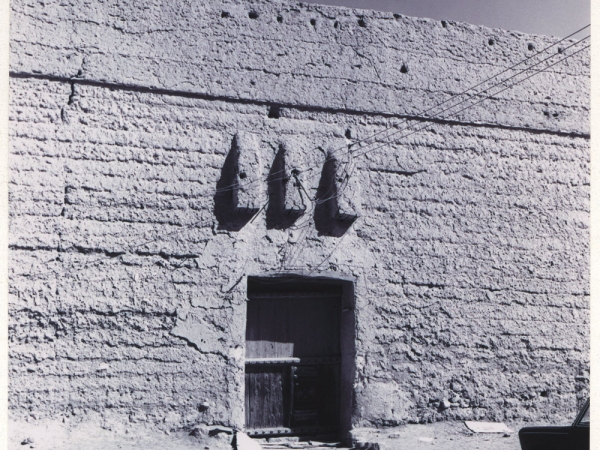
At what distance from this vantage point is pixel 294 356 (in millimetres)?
5980

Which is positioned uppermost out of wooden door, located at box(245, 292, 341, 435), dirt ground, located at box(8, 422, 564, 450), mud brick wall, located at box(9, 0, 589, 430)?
mud brick wall, located at box(9, 0, 589, 430)

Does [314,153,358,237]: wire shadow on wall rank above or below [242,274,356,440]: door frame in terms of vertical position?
above

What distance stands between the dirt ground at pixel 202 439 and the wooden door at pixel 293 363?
0.20 m

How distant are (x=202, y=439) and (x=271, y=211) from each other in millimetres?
1936

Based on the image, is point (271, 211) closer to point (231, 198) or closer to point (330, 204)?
point (231, 198)

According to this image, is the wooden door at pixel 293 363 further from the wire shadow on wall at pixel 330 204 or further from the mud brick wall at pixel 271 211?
the wire shadow on wall at pixel 330 204

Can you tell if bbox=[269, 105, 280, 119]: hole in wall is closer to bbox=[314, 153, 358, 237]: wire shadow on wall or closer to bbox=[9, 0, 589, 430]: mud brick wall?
bbox=[9, 0, 589, 430]: mud brick wall

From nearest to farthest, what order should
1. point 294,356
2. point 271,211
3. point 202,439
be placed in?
1. point 202,439
2. point 271,211
3. point 294,356

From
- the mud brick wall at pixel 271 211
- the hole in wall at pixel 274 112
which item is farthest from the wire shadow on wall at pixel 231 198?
the hole in wall at pixel 274 112

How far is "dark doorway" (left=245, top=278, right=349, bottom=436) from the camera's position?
19.3 ft

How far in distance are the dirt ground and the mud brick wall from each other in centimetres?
11

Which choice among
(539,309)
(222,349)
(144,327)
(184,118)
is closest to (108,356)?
(144,327)

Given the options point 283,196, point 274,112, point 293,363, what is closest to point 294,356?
point 293,363

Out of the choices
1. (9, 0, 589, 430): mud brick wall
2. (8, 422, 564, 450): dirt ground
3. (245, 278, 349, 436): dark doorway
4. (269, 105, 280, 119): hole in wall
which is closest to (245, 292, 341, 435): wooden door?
(245, 278, 349, 436): dark doorway
